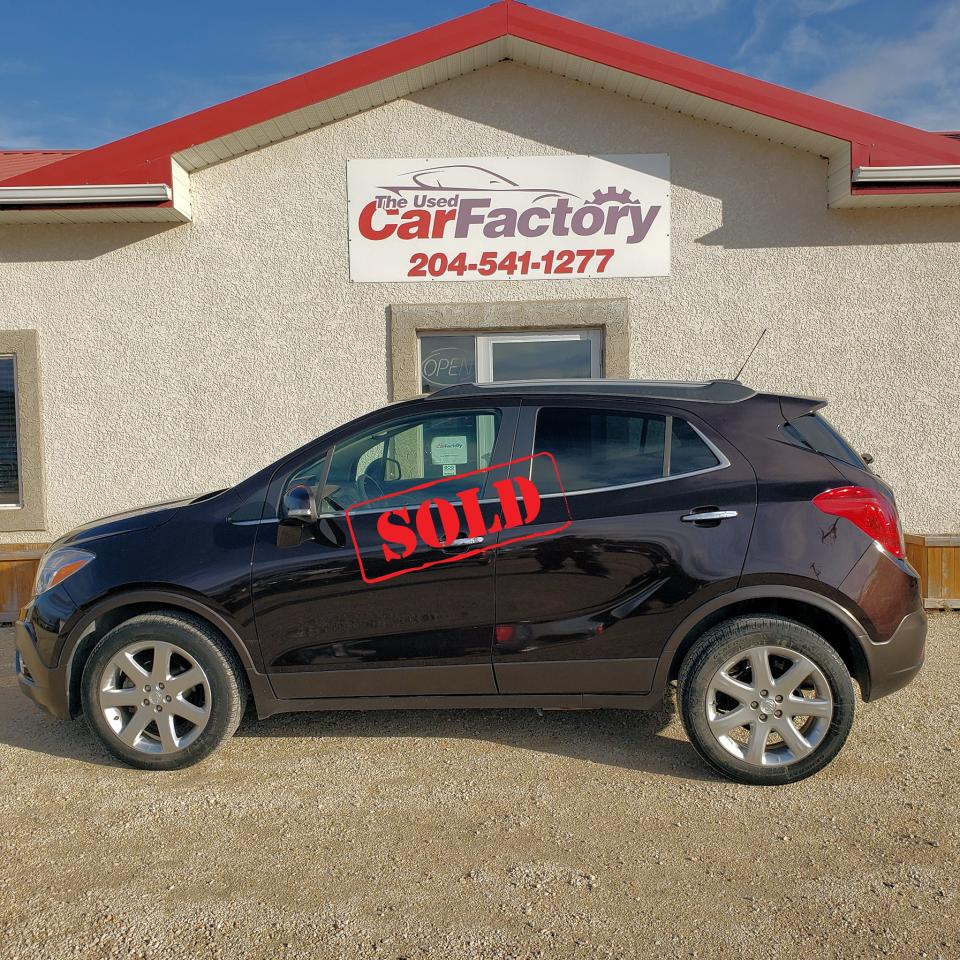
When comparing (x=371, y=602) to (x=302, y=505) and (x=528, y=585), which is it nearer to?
(x=302, y=505)

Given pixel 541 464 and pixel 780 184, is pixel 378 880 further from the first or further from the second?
pixel 780 184

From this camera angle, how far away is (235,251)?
721 cm

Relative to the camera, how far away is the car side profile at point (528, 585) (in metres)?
3.54

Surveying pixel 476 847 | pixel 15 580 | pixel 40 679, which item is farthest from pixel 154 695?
pixel 15 580

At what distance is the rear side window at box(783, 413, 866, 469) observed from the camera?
3.67 metres

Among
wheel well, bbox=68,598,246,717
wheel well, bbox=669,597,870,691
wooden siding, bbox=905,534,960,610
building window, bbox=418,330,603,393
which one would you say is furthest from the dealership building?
wheel well, bbox=669,597,870,691

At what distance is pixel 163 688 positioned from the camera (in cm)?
376

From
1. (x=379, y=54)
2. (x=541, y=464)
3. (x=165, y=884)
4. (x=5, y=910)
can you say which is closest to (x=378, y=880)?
(x=165, y=884)

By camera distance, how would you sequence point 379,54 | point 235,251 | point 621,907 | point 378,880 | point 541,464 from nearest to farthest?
point 621,907
point 378,880
point 541,464
point 379,54
point 235,251

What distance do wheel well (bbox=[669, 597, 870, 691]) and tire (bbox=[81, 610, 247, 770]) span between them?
6.85 feet

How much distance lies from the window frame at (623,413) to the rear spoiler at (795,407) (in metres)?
0.35

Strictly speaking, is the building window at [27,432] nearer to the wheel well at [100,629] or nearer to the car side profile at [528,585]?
the car side profile at [528,585]

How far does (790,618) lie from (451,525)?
62.5 inches

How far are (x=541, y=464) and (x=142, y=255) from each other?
5.14 metres
